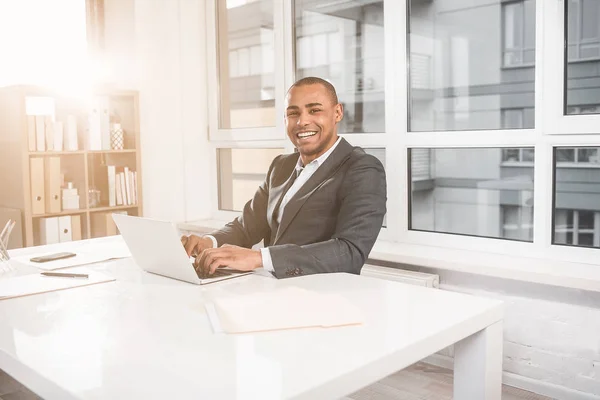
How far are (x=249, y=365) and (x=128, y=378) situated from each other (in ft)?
0.66

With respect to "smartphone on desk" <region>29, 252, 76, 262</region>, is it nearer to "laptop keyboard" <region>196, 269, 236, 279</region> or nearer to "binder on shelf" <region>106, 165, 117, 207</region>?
"laptop keyboard" <region>196, 269, 236, 279</region>

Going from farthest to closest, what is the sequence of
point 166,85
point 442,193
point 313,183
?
point 166,85, point 442,193, point 313,183

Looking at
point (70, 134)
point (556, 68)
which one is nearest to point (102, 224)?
point (70, 134)

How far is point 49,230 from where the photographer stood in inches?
150

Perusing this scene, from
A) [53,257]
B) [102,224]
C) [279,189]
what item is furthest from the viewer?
[102,224]

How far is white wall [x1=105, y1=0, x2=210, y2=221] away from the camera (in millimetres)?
4148

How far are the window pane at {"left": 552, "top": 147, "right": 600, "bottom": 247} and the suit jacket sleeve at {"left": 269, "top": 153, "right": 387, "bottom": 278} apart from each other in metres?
0.97

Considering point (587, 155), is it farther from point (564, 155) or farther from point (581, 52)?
point (581, 52)

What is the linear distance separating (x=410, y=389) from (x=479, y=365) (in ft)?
4.50

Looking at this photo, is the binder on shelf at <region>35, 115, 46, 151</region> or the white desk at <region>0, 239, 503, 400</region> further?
the binder on shelf at <region>35, 115, 46, 151</region>

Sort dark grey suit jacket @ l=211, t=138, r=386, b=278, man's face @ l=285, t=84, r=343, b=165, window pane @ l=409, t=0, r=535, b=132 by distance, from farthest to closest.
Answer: window pane @ l=409, t=0, r=535, b=132 → man's face @ l=285, t=84, r=343, b=165 → dark grey suit jacket @ l=211, t=138, r=386, b=278

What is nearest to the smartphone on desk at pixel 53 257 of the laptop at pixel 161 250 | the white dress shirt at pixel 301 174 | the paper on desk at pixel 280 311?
the laptop at pixel 161 250

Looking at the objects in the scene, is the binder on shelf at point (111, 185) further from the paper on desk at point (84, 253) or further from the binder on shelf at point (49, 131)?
the paper on desk at point (84, 253)

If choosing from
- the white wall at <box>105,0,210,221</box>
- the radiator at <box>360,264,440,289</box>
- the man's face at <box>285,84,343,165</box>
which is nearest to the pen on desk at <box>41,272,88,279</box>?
the man's face at <box>285,84,343,165</box>
